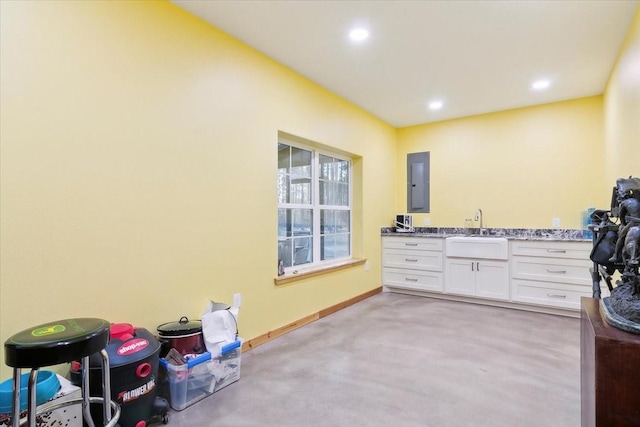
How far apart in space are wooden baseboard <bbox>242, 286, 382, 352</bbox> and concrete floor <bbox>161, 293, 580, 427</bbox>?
Answer: 0.20ft

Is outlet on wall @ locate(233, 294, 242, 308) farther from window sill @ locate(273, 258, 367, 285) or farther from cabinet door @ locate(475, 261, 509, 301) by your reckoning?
cabinet door @ locate(475, 261, 509, 301)

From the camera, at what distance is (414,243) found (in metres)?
4.67

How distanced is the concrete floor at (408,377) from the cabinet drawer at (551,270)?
0.47m

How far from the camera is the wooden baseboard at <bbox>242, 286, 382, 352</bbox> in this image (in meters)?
2.86

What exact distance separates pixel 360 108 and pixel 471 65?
5.05ft

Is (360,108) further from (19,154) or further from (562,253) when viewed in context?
(19,154)

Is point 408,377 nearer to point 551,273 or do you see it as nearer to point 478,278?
point 478,278

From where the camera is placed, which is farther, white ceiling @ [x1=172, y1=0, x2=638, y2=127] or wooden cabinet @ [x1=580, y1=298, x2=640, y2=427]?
white ceiling @ [x1=172, y1=0, x2=638, y2=127]

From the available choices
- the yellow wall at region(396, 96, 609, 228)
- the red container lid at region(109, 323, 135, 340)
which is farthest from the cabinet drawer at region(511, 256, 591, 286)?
the red container lid at region(109, 323, 135, 340)

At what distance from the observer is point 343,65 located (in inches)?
127

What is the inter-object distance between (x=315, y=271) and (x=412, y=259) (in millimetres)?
1717

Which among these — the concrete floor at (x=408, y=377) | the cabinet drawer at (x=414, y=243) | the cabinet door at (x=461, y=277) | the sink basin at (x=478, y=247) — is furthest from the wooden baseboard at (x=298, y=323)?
the sink basin at (x=478, y=247)

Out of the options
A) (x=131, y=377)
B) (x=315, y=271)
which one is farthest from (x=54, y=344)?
(x=315, y=271)

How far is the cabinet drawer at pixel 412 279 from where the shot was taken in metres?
4.50
